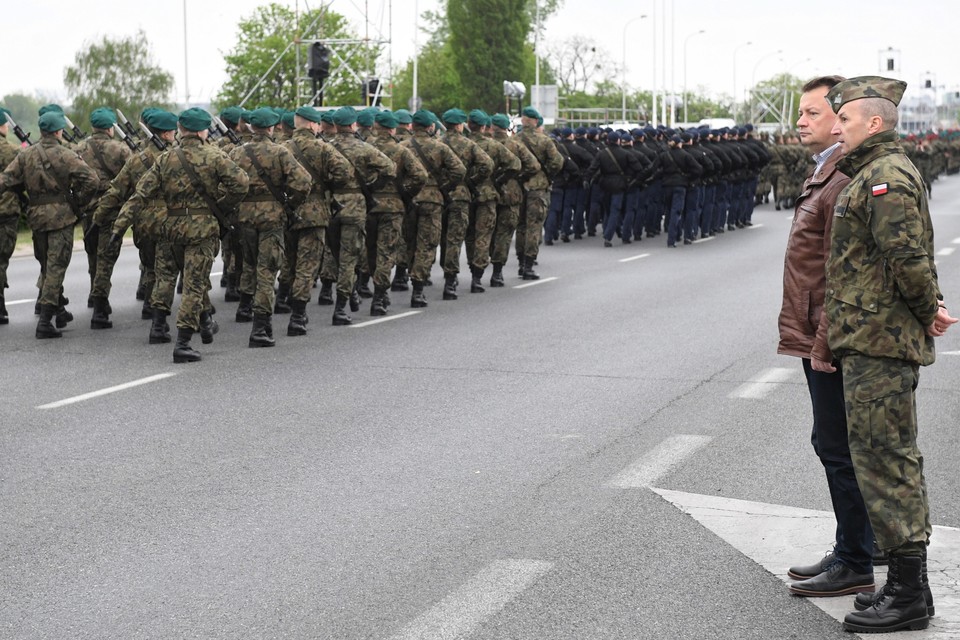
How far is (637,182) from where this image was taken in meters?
23.6

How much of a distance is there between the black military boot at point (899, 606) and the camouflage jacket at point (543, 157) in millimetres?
12847

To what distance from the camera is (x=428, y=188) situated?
48.2 ft

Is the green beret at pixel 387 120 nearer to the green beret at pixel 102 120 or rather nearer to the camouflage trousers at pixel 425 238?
the camouflage trousers at pixel 425 238

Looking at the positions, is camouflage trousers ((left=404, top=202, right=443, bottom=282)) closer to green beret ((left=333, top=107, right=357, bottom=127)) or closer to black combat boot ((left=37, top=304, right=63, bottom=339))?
green beret ((left=333, top=107, right=357, bottom=127))

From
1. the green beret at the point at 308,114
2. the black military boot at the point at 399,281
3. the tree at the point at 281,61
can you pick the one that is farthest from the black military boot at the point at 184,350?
the tree at the point at 281,61

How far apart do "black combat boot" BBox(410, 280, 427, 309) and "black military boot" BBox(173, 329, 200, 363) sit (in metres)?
3.98

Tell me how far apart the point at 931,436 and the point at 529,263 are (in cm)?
991

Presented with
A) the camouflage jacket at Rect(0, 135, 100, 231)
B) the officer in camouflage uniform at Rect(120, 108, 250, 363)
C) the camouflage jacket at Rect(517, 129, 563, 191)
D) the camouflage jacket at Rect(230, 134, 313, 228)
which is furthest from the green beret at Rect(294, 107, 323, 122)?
the camouflage jacket at Rect(517, 129, 563, 191)

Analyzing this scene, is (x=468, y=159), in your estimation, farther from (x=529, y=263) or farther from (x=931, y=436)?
(x=931, y=436)

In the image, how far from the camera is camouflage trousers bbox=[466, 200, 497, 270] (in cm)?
1603

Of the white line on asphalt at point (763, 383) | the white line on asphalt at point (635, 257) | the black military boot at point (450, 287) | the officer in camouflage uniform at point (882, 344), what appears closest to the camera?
the officer in camouflage uniform at point (882, 344)

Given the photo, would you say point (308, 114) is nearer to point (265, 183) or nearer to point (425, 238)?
point (265, 183)

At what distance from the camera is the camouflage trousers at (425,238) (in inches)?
579

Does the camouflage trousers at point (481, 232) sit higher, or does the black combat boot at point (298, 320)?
the camouflage trousers at point (481, 232)
